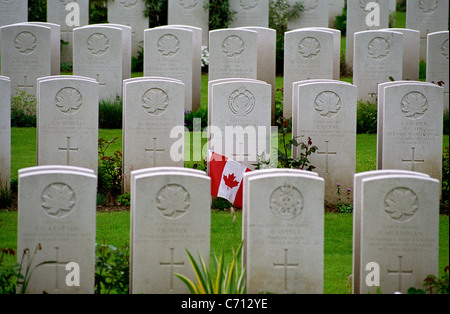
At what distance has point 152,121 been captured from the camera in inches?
338

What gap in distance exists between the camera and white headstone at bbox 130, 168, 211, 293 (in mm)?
5980

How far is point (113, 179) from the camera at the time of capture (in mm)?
8914

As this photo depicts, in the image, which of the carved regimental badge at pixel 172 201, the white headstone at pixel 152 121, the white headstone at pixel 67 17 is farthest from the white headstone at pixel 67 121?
the white headstone at pixel 67 17

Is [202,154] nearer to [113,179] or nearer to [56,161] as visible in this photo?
[113,179]

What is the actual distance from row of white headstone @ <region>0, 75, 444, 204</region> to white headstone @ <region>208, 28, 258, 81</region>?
287 centimetres

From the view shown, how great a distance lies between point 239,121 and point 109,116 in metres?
3.40

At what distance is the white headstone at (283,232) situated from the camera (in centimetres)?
600

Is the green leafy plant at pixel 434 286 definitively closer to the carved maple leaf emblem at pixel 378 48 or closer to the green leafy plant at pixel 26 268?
the green leafy plant at pixel 26 268

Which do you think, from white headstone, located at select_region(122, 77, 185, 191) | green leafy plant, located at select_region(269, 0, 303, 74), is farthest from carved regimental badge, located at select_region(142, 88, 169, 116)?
green leafy plant, located at select_region(269, 0, 303, 74)

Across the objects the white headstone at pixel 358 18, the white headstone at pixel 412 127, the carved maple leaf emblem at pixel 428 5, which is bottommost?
the white headstone at pixel 412 127

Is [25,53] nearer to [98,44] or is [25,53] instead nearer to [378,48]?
[98,44]

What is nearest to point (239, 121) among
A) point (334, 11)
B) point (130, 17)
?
point (130, 17)

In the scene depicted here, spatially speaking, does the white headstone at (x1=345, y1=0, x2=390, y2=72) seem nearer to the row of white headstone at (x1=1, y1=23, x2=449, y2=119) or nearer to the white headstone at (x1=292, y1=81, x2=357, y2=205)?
the row of white headstone at (x1=1, y1=23, x2=449, y2=119)
